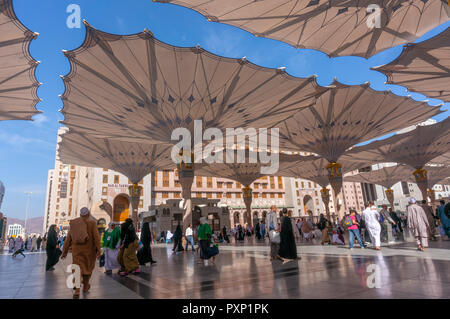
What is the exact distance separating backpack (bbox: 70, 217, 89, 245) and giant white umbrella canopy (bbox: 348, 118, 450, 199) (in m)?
27.3

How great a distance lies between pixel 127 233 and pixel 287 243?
4368 mm

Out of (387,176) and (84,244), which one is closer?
(84,244)

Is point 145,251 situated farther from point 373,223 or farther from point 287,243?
point 373,223

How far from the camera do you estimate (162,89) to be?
46.4 feet

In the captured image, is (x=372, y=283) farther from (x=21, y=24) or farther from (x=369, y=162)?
(x=369, y=162)

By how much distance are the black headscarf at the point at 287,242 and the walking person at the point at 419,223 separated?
3821mm

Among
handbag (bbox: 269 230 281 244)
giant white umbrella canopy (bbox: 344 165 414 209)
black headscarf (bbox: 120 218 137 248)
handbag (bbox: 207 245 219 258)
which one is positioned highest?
giant white umbrella canopy (bbox: 344 165 414 209)

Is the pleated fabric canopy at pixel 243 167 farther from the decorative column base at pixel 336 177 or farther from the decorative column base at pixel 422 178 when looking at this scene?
the decorative column base at pixel 422 178

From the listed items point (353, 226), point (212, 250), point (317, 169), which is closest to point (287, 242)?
point (212, 250)

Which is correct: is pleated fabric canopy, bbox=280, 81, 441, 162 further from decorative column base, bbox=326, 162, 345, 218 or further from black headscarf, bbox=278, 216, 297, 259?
black headscarf, bbox=278, 216, 297, 259

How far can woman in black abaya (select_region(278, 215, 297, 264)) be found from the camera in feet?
25.8

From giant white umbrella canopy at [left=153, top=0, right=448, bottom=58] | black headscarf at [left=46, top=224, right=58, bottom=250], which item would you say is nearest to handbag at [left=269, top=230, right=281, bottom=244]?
black headscarf at [left=46, top=224, right=58, bottom=250]

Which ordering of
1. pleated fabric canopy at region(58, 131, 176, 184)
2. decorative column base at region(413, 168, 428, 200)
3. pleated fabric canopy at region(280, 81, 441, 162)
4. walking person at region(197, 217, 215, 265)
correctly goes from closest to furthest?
1. walking person at region(197, 217, 215, 265)
2. pleated fabric canopy at region(280, 81, 441, 162)
3. pleated fabric canopy at region(58, 131, 176, 184)
4. decorative column base at region(413, 168, 428, 200)
